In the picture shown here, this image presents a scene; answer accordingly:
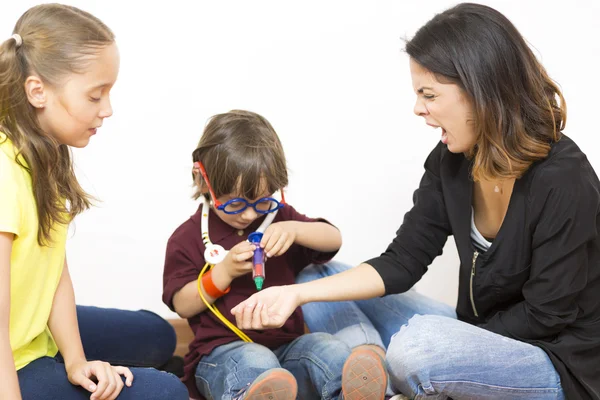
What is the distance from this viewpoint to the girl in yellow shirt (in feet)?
4.01

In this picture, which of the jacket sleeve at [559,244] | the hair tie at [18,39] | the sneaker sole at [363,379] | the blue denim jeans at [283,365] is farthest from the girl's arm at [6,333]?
the jacket sleeve at [559,244]

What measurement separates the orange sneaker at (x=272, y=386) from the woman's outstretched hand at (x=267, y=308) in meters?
0.10

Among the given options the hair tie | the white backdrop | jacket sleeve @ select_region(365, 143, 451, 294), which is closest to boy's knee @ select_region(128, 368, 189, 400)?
jacket sleeve @ select_region(365, 143, 451, 294)

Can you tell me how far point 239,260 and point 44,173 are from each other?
44 cm

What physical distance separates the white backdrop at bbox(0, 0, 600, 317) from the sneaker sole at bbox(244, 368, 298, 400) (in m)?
0.84

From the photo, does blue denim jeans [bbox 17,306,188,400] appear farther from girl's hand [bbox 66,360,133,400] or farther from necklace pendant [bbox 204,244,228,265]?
necklace pendant [bbox 204,244,228,265]

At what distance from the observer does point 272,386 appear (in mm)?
1352

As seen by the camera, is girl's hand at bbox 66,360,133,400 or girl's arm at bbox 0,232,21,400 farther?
girl's hand at bbox 66,360,133,400

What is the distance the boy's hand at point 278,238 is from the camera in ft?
5.11

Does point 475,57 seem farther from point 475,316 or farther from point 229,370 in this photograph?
point 229,370

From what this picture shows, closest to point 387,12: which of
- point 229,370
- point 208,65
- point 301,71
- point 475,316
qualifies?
point 301,71

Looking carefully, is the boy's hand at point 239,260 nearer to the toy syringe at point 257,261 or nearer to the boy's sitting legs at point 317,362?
the toy syringe at point 257,261

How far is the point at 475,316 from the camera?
1.57 metres

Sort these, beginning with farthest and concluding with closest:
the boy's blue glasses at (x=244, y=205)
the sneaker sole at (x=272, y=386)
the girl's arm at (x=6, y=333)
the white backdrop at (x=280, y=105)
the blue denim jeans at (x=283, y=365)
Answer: the white backdrop at (x=280, y=105)
the boy's blue glasses at (x=244, y=205)
the blue denim jeans at (x=283, y=365)
the sneaker sole at (x=272, y=386)
the girl's arm at (x=6, y=333)
